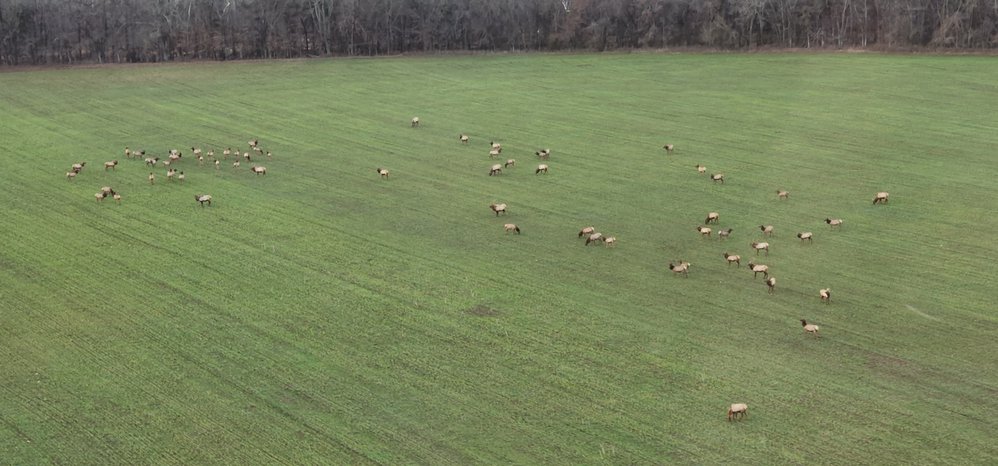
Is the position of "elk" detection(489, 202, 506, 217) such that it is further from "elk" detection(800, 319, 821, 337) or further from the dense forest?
the dense forest

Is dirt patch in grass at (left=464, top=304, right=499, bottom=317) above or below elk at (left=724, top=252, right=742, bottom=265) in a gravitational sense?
below

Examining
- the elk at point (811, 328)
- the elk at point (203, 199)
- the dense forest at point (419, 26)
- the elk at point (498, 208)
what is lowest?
the elk at point (811, 328)

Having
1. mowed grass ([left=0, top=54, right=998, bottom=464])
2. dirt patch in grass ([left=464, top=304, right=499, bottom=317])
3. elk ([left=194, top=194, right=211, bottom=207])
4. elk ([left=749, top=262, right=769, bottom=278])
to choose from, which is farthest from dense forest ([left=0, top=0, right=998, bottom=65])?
dirt patch in grass ([left=464, top=304, right=499, bottom=317])

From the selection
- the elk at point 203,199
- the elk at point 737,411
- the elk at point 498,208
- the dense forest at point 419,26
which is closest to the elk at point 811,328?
the elk at point 737,411

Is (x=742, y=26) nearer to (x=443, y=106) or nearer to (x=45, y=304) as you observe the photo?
(x=443, y=106)

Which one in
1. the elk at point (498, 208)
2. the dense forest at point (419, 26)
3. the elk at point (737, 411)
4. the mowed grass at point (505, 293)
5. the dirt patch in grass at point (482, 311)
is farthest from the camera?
the dense forest at point (419, 26)

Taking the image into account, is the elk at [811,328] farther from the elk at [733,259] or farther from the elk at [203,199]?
the elk at [203,199]
